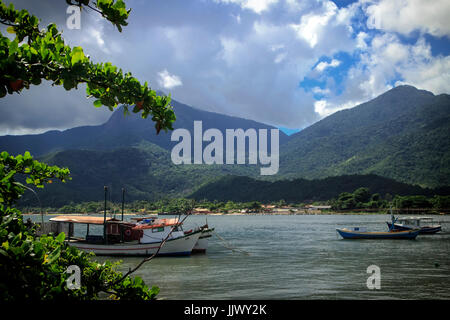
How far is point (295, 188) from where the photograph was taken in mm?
130875

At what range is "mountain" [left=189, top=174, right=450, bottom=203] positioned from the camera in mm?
111281

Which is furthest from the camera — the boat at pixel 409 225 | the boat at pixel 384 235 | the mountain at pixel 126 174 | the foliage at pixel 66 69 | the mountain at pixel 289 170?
the mountain at pixel 126 174

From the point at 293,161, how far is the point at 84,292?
194m

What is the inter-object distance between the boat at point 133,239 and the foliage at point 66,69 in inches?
854

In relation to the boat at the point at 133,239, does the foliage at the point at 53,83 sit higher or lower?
higher

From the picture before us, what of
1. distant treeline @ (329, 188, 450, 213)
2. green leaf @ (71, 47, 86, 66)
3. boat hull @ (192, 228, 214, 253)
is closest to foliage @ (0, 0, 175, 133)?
green leaf @ (71, 47, 86, 66)

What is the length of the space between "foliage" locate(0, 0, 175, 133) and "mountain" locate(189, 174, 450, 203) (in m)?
110

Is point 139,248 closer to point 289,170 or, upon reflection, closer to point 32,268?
point 32,268

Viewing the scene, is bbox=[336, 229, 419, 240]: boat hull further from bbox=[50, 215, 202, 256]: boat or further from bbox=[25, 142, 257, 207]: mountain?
bbox=[25, 142, 257, 207]: mountain

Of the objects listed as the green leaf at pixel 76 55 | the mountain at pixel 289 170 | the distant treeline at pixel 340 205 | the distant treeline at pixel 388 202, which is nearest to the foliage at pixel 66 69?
the green leaf at pixel 76 55

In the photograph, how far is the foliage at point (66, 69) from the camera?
6.20ft
